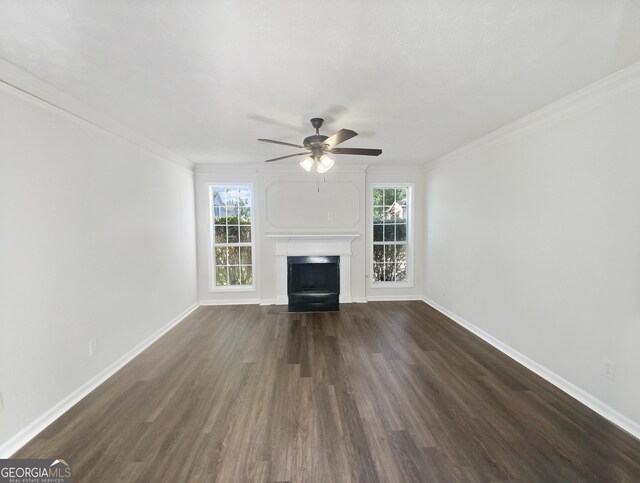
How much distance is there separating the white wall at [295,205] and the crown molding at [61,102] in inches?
69.6

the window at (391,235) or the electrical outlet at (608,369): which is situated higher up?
the window at (391,235)

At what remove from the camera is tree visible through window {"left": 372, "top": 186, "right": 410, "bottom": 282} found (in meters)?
5.29

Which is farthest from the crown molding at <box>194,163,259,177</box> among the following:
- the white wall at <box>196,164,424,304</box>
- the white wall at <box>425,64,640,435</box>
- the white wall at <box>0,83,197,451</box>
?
the white wall at <box>425,64,640,435</box>

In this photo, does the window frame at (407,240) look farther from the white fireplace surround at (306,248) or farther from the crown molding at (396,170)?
the white fireplace surround at (306,248)

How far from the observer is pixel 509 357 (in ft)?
9.78

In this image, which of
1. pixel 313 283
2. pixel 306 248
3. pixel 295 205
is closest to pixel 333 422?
pixel 313 283

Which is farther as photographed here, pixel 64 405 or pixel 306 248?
pixel 306 248

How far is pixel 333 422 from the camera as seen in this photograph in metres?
2.01

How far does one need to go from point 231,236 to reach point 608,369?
16.5 feet

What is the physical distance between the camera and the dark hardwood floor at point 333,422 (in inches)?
64.2

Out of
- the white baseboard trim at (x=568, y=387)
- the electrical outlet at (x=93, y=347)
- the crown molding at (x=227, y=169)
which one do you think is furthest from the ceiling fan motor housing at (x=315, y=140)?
the white baseboard trim at (x=568, y=387)

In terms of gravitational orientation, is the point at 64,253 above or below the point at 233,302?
above

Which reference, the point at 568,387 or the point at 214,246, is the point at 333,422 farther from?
the point at 214,246

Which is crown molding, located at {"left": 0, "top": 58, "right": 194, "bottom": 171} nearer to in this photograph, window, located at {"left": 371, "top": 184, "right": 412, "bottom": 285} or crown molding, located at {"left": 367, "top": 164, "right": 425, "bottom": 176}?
crown molding, located at {"left": 367, "top": 164, "right": 425, "bottom": 176}
